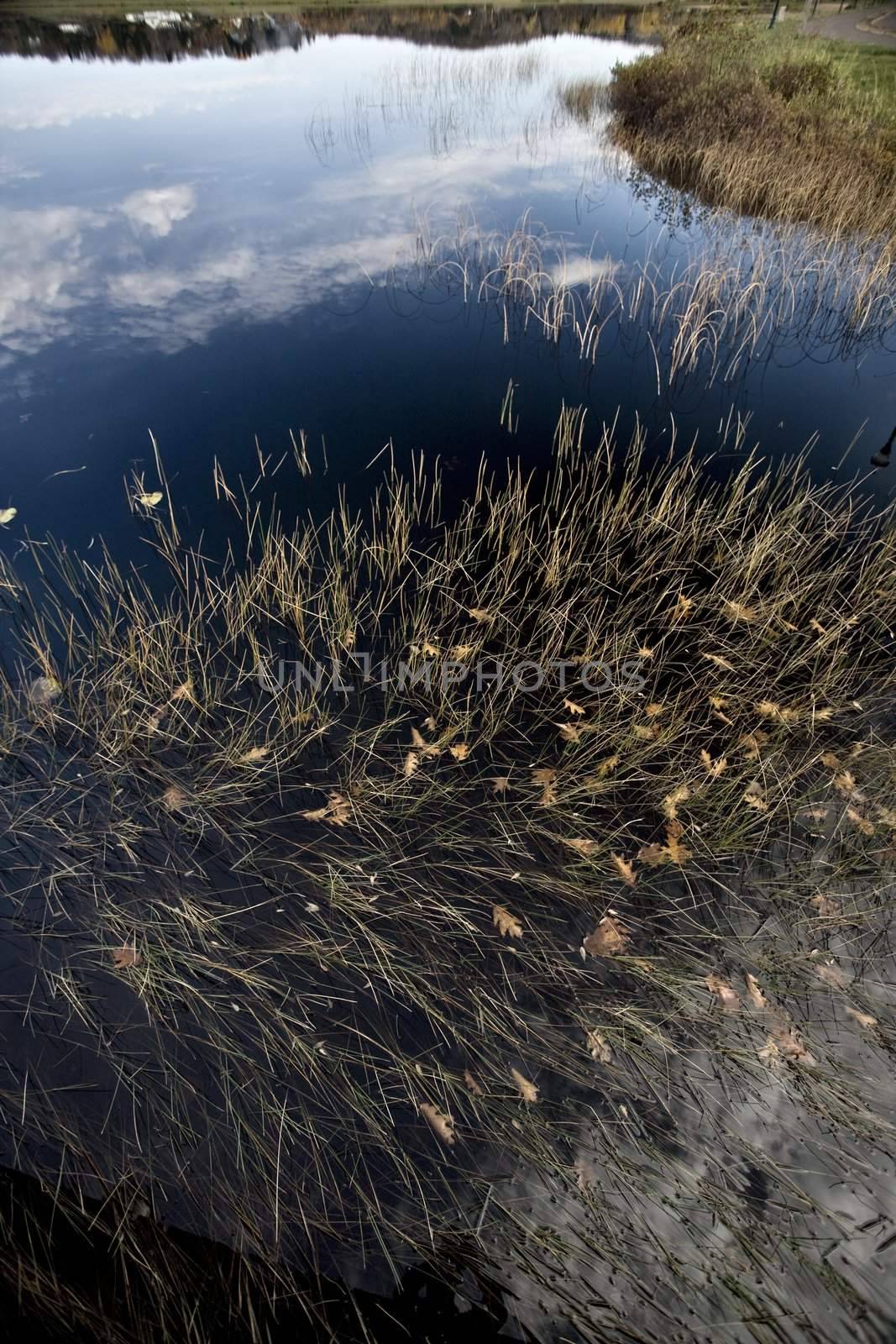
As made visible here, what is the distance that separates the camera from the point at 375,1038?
2.68 metres

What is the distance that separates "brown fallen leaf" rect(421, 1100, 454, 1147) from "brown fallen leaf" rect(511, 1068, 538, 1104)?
0.29 m

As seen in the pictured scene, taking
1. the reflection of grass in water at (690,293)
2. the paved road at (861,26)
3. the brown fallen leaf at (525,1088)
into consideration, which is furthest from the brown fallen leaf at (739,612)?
the paved road at (861,26)

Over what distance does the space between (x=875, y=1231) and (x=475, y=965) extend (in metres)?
1.65

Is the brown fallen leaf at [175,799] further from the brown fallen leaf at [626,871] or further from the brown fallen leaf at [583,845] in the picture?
the brown fallen leaf at [626,871]

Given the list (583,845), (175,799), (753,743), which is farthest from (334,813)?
(753,743)

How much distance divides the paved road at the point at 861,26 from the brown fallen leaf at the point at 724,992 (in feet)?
84.7

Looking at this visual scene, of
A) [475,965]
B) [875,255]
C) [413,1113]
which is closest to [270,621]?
[475,965]

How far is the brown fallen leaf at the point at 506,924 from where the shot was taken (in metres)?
2.93

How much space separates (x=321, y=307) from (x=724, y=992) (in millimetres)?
8674

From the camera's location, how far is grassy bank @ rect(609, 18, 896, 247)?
8.95 m

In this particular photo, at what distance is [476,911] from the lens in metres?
3.05

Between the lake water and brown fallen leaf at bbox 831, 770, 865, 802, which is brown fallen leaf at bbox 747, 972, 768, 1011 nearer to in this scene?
brown fallen leaf at bbox 831, 770, 865, 802

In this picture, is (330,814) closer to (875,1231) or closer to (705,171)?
(875,1231)

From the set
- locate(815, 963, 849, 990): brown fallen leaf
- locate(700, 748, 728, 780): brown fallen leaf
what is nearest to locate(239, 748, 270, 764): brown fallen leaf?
locate(700, 748, 728, 780): brown fallen leaf
